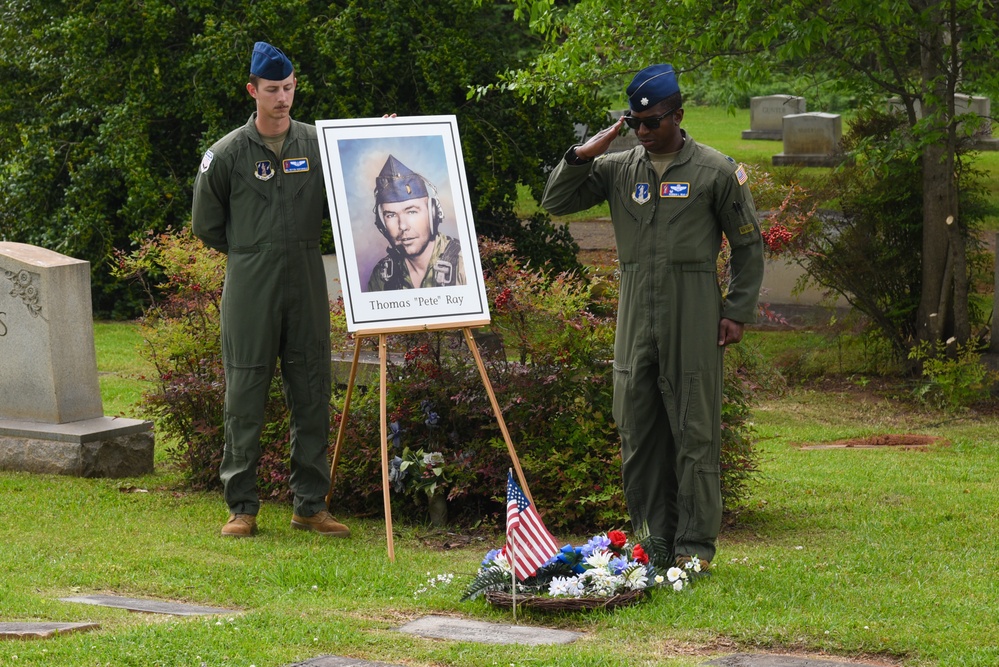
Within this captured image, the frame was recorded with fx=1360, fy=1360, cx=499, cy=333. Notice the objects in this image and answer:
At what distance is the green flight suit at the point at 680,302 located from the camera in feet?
19.3

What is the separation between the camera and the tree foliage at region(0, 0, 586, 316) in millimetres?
14547

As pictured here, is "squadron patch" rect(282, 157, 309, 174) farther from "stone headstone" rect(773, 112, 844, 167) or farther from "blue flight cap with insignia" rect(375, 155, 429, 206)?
"stone headstone" rect(773, 112, 844, 167)

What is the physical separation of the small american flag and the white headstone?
4.19 meters

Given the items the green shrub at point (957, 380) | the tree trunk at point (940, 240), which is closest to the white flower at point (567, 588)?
the green shrub at point (957, 380)

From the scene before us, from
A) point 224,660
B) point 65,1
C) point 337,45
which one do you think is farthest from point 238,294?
point 65,1

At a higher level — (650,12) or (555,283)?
(650,12)

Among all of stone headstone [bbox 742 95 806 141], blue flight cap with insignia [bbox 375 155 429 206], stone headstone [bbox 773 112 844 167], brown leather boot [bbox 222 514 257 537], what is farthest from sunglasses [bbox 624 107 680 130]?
stone headstone [bbox 742 95 806 141]

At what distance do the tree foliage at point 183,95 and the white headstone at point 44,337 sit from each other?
583cm

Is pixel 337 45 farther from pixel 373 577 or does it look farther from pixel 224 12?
pixel 373 577

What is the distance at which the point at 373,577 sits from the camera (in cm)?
612

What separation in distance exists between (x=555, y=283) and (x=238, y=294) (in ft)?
6.09

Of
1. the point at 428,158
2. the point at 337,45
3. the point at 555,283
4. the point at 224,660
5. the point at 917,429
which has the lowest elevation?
the point at 917,429

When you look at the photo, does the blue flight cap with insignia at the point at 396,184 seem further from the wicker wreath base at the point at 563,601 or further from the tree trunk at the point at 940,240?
the tree trunk at the point at 940,240

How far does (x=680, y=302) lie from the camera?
19.3ft
